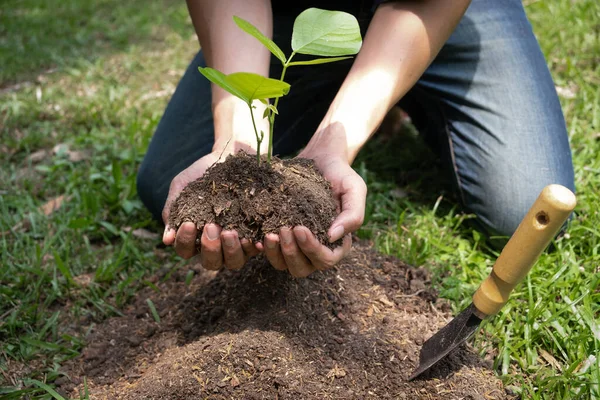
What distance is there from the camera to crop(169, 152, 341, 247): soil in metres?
1.28

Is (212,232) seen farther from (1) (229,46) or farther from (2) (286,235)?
(1) (229,46)

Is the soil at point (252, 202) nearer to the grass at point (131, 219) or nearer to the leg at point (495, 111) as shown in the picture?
the grass at point (131, 219)

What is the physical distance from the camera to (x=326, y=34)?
117 cm

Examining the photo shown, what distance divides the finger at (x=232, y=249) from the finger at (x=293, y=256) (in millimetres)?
113

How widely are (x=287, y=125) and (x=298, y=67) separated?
254mm

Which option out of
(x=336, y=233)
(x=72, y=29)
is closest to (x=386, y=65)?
(x=336, y=233)

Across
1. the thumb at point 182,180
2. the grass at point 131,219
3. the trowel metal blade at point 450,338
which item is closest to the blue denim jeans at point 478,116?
the grass at point 131,219

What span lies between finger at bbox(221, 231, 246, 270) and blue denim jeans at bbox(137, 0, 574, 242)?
0.79 m

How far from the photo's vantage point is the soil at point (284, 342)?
132cm

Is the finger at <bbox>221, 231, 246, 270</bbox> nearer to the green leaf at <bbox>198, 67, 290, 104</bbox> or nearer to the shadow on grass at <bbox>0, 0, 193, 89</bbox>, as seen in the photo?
the green leaf at <bbox>198, 67, 290, 104</bbox>

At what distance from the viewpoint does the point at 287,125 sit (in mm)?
2340

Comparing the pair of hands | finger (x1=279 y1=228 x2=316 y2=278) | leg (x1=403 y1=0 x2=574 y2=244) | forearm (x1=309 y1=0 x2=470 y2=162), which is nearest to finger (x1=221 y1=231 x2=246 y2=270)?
the pair of hands

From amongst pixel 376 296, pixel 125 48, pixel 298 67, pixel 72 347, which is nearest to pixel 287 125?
pixel 298 67

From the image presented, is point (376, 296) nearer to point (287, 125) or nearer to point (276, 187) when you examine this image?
point (276, 187)
